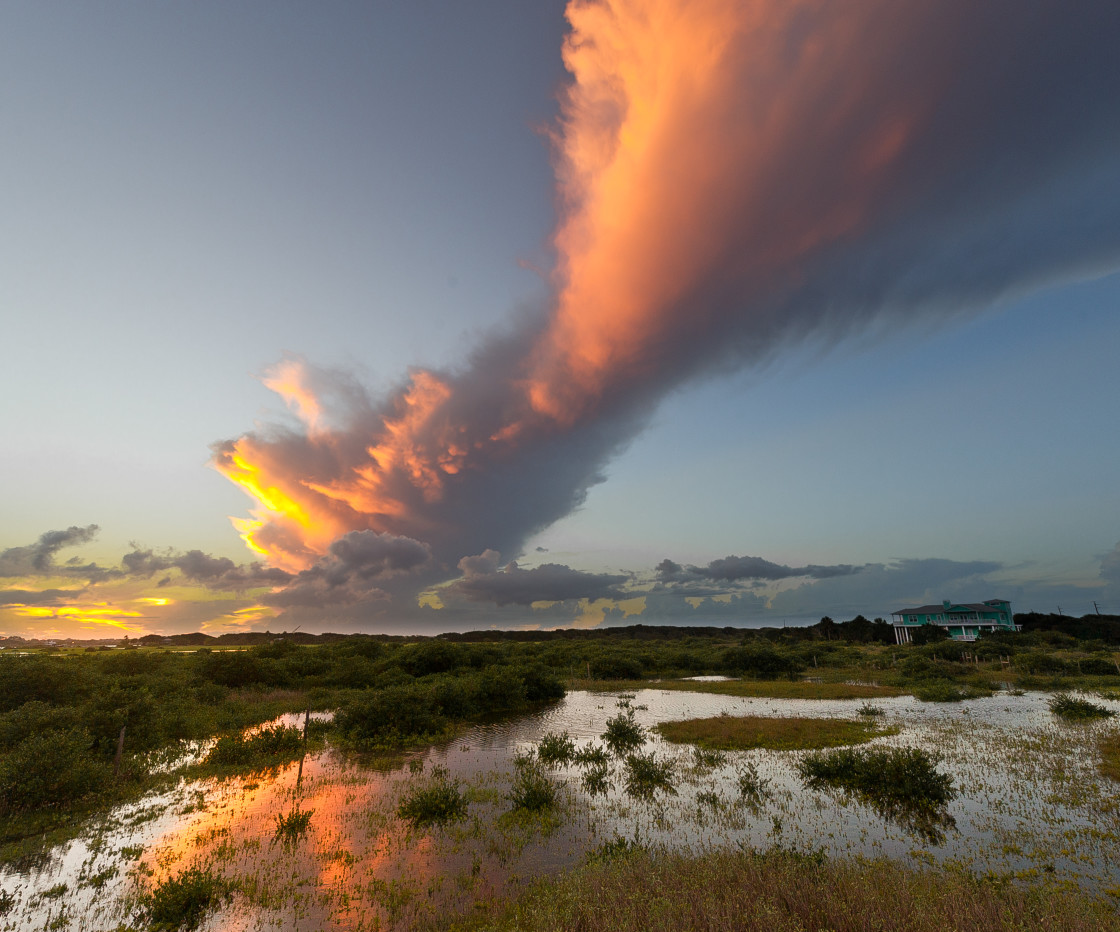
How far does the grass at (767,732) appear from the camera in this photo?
32.5 meters

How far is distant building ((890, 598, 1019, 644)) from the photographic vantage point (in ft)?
405

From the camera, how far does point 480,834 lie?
1920 centimetres

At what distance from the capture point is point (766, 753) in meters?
30.6

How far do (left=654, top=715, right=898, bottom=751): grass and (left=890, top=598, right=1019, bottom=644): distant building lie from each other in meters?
105

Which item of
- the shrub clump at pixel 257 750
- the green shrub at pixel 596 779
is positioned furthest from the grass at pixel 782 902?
the shrub clump at pixel 257 750

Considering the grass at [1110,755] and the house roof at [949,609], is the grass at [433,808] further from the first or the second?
the house roof at [949,609]

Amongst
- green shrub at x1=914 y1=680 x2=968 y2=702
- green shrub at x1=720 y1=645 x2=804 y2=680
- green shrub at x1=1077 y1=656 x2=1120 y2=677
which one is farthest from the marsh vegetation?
green shrub at x1=720 y1=645 x2=804 y2=680

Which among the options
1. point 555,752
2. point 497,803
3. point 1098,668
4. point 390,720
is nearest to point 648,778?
point 555,752

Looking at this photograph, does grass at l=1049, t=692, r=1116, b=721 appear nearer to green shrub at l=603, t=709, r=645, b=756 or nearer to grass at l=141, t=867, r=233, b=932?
green shrub at l=603, t=709, r=645, b=756

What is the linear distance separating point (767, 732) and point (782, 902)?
2710cm

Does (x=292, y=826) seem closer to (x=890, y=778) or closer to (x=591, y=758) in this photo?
(x=591, y=758)

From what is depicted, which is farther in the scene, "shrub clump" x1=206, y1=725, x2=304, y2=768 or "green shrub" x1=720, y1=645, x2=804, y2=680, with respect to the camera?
"green shrub" x1=720, y1=645, x2=804, y2=680

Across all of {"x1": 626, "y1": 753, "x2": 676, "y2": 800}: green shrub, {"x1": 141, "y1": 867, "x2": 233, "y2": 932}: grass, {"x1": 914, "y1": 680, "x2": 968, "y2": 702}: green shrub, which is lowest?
{"x1": 914, "y1": 680, "x2": 968, "y2": 702}: green shrub

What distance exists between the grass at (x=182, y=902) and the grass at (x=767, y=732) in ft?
89.2
